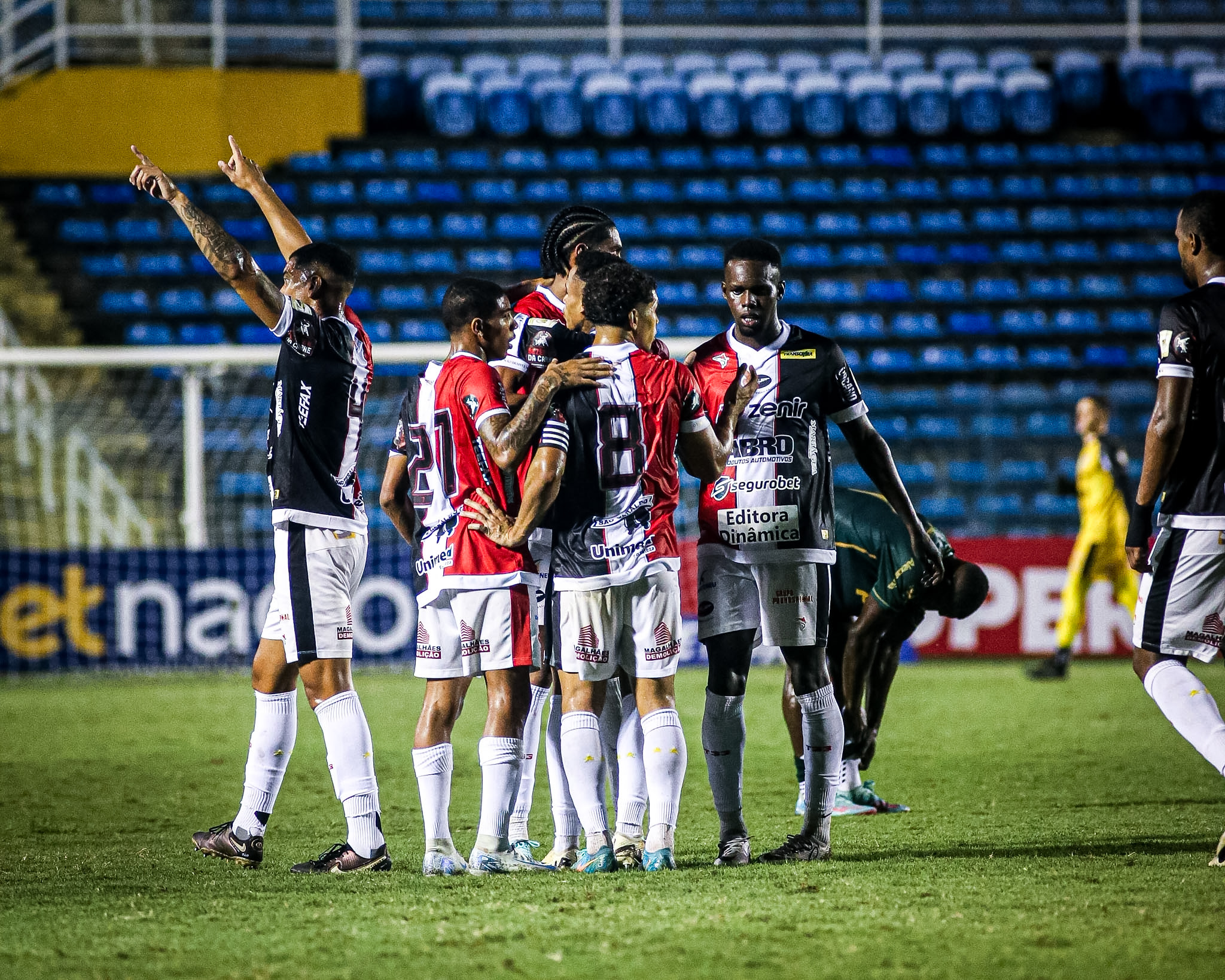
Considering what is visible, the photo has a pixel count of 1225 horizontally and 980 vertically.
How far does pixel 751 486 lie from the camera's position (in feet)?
17.0

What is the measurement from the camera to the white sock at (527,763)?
17.6 feet

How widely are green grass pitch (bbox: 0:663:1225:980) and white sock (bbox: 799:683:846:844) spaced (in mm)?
174

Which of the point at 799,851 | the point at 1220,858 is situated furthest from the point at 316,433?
the point at 1220,858

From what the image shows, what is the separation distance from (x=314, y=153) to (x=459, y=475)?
16.6 m

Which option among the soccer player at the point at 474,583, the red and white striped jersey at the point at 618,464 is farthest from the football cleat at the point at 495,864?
the red and white striped jersey at the point at 618,464

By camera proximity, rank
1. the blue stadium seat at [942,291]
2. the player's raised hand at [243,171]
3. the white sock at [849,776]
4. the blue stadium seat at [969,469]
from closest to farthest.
Result: the player's raised hand at [243,171]
the white sock at [849,776]
the blue stadium seat at [969,469]
the blue stadium seat at [942,291]

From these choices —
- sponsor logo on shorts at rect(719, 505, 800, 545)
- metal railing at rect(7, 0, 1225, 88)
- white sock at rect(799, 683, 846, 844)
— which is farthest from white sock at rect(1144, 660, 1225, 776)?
metal railing at rect(7, 0, 1225, 88)

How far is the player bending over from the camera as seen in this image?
6.60 meters

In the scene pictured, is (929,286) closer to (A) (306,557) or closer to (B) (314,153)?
(B) (314,153)

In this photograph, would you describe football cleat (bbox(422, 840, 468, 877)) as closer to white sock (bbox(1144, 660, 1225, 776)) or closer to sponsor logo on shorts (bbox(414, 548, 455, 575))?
sponsor logo on shorts (bbox(414, 548, 455, 575))

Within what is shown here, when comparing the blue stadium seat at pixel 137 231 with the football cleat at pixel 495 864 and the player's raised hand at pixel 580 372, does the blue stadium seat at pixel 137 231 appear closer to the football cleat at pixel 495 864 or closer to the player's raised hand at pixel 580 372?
the player's raised hand at pixel 580 372

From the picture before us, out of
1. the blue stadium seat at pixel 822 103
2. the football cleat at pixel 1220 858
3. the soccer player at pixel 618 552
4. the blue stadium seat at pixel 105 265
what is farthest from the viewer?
the blue stadium seat at pixel 822 103

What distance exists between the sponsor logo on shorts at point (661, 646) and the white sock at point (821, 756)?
2.12ft

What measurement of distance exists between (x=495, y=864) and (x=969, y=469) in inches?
431
